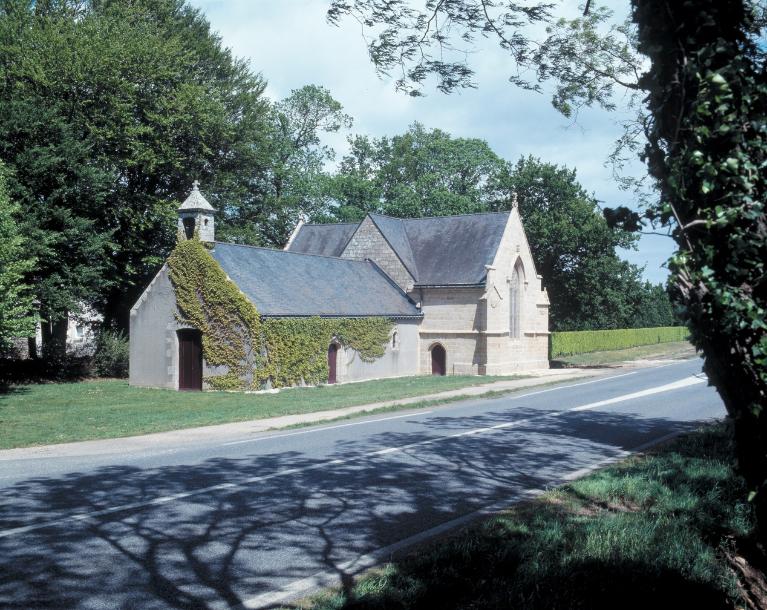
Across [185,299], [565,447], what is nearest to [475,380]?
[185,299]

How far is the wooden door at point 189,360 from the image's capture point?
95.7 feet

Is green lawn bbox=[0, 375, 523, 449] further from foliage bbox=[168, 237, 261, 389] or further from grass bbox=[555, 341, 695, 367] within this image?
grass bbox=[555, 341, 695, 367]

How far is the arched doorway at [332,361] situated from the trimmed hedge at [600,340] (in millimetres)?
21204

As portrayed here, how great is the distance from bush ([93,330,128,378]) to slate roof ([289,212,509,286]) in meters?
14.2

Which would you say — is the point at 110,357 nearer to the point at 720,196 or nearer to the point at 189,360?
the point at 189,360

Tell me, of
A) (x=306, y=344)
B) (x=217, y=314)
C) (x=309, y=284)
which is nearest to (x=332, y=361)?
(x=306, y=344)

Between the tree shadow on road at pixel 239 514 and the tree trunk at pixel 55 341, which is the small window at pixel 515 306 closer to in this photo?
the tree trunk at pixel 55 341

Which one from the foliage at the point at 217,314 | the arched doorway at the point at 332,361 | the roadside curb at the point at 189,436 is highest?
the foliage at the point at 217,314

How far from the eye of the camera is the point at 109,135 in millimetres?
33719

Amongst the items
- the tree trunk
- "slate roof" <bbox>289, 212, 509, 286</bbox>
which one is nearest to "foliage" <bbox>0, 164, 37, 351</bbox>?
the tree trunk

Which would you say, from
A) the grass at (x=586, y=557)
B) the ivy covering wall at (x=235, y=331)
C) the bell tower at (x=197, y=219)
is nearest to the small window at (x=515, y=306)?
the ivy covering wall at (x=235, y=331)

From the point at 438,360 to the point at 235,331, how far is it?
15.0 m

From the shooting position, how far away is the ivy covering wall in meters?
27.6

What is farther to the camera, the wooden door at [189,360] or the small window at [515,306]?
the small window at [515,306]
